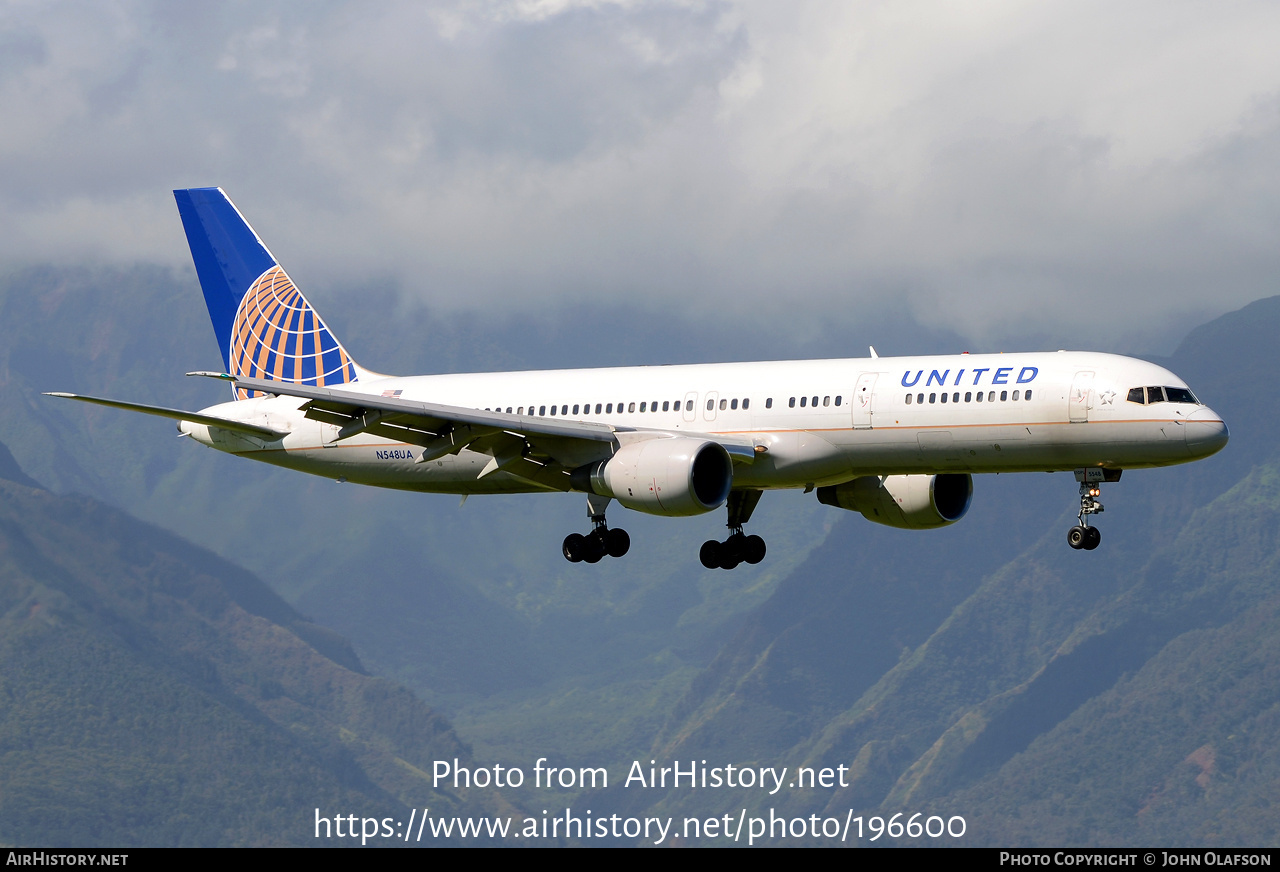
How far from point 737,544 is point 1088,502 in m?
13.4

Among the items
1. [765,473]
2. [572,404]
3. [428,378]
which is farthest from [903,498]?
[428,378]

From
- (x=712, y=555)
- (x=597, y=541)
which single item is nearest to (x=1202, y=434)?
(x=712, y=555)

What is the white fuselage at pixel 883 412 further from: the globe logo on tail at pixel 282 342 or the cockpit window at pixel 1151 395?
the globe logo on tail at pixel 282 342

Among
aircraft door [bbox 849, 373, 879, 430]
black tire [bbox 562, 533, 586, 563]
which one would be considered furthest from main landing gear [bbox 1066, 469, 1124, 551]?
black tire [bbox 562, 533, 586, 563]

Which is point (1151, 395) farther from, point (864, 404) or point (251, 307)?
point (251, 307)

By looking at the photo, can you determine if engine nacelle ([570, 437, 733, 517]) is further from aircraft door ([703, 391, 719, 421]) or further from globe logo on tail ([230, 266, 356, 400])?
globe logo on tail ([230, 266, 356, 400])

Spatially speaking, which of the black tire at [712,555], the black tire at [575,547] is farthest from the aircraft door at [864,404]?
the black tire at [575,547]

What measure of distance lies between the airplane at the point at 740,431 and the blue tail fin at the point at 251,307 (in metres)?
3.22

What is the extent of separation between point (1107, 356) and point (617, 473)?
1466 cm

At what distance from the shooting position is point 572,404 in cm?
6072

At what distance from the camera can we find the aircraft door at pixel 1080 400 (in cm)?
5231

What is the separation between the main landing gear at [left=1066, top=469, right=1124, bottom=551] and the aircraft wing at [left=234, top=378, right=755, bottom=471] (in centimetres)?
976

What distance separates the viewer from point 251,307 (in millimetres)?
70438
